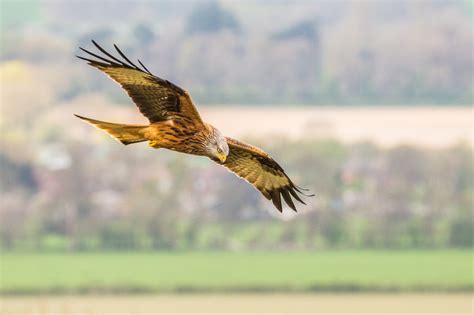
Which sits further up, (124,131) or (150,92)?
(150,92)

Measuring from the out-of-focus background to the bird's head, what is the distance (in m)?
11.0

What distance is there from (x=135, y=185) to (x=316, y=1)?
617 inches

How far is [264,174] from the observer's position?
24.7 feet

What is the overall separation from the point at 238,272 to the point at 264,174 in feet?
50.5

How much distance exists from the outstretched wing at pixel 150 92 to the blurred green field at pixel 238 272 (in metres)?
14.5

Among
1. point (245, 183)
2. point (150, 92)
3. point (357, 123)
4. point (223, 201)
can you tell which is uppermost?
point (357, 123)

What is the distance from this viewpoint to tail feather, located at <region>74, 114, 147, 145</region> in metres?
6.44

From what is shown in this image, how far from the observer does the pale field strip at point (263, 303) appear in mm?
18297

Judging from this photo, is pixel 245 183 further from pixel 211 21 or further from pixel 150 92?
pixel 150 92

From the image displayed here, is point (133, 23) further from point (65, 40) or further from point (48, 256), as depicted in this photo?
point (48, 256)

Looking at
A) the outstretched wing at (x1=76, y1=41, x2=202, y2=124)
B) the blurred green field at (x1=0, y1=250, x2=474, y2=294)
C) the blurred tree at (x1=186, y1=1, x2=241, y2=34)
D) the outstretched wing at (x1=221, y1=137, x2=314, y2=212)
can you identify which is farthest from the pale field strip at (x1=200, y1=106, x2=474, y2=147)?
the outstretched wing at (x1=76, y1=41, x2=202, y2=124)

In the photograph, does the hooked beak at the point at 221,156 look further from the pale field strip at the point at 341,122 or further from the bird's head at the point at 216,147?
the pale field strip at the point at 341,122

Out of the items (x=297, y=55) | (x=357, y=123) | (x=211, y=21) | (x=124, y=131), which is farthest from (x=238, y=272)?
(x=124, y=131)

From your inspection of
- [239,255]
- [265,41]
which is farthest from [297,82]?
[239,255]
